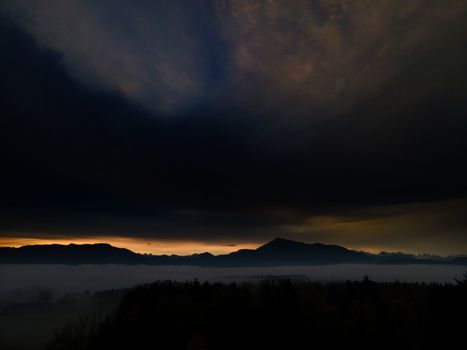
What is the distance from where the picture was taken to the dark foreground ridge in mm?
68938

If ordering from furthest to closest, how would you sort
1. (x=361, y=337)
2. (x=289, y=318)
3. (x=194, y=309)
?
(x=194, y=309) → (x=361, y=337) → (x=289, y=318)

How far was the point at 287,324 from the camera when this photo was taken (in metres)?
71.4

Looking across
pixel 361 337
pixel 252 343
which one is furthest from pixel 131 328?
pixel 361 337

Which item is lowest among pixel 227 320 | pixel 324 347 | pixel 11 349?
pixel 11 349

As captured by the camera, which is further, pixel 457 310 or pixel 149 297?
pixel 149 297

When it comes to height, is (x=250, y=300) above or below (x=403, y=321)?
above

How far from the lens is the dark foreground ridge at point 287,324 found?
68.9 metres

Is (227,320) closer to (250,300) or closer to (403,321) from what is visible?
(250,300)

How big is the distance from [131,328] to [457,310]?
73.1 m

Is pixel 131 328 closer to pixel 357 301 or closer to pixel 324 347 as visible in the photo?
pixel 324 347

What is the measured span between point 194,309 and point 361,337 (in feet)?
141

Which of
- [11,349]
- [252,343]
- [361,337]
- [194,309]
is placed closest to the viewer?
[252,343]

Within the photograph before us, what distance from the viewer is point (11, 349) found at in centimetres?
18525

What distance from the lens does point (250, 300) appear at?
92125 millimetres
